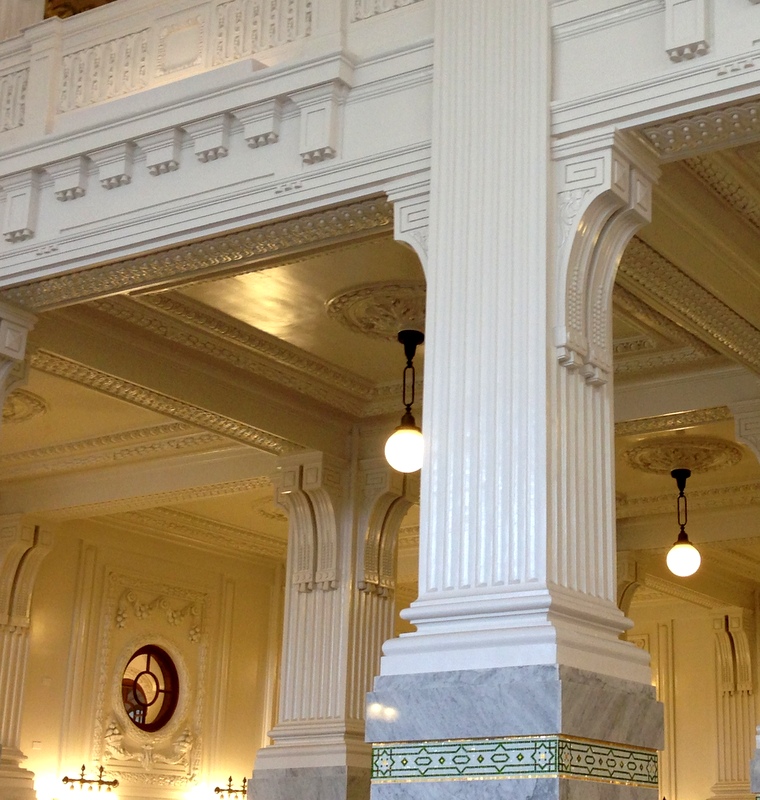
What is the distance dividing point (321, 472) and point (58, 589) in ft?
14.8

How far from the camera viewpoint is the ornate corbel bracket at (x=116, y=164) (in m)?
6.94

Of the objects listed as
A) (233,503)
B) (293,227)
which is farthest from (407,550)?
(293,227)

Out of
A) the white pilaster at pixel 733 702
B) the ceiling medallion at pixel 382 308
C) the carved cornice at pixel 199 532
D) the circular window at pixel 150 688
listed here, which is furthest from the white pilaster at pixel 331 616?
the white pilaster at pixel 733 702

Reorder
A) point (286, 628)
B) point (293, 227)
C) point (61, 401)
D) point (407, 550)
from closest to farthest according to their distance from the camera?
point (293, 227), point (286, 628), point (61, 401), point (407, 550)

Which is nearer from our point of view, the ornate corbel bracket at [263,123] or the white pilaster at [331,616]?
the ornate corbel bracket at [263,123]

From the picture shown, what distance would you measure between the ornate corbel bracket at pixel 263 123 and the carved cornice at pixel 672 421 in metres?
4.09

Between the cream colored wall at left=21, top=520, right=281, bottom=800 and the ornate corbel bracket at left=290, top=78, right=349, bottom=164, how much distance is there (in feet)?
26.6

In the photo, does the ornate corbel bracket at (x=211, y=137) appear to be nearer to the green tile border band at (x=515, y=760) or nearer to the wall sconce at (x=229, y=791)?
the green tile border band at (x=515, y=760)

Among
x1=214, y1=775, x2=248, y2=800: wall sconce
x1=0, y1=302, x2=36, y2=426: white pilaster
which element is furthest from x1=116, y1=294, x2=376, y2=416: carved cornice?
x1=214, y1=775, x2=248, y2=800: wall sconce

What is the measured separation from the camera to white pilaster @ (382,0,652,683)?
4984 mm

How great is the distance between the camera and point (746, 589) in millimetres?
16016

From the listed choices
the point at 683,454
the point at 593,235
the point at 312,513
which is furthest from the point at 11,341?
the point at 683,454

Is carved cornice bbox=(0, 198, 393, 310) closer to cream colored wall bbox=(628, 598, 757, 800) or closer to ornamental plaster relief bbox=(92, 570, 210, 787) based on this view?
ornamental plaster relief bbox=(92, 570, 210, 787)

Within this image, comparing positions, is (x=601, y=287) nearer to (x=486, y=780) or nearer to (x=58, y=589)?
(x=486, y=780)
